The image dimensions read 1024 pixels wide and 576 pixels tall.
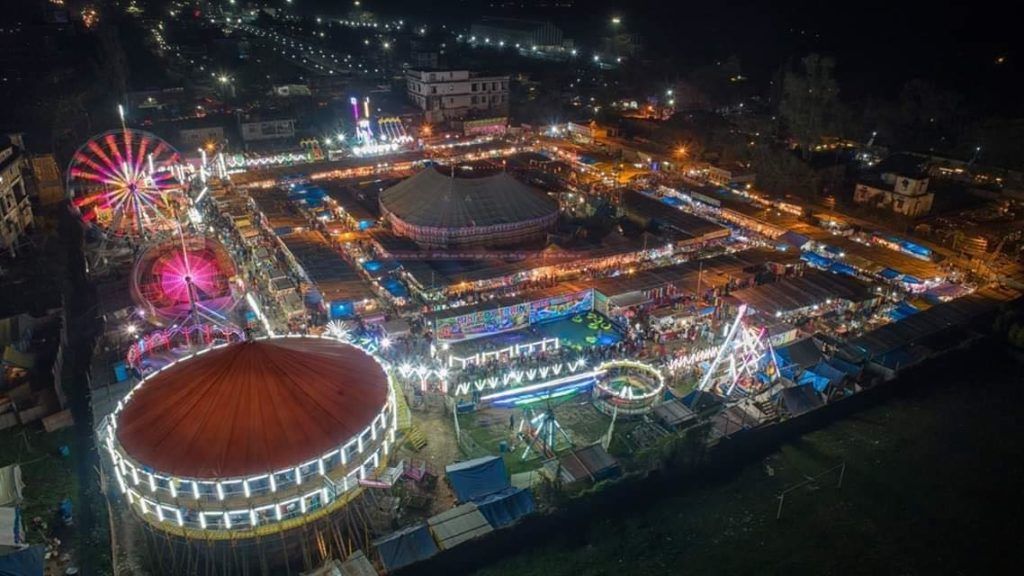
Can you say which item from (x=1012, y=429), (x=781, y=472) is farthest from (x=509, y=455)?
(x=1012, y=429)

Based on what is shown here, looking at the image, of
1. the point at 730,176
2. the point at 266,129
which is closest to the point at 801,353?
the point at 730,176

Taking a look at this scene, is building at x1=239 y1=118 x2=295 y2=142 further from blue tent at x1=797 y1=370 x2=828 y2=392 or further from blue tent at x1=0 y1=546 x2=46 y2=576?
blue tent at x1=797 y1=370 x2=828 y2=392

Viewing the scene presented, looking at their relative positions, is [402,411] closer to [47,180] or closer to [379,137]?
[47,180]

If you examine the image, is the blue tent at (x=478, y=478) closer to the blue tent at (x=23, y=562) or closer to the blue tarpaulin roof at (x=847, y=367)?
the blue tent at (x=23, y=562)

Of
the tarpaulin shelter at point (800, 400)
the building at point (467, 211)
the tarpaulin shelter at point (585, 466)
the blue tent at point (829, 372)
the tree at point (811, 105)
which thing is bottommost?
the tarpaulin shelter at point (585, 466)

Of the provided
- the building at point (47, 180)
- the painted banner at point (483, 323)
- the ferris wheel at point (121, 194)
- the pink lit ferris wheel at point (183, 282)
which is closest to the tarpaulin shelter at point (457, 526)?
the painted banner at point (483, 323)

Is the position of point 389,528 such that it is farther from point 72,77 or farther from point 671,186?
point 72,77

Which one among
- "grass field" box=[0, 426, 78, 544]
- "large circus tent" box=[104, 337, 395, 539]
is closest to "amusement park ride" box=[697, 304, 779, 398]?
"large circus tent" box=[104, 337, 395, 539]
